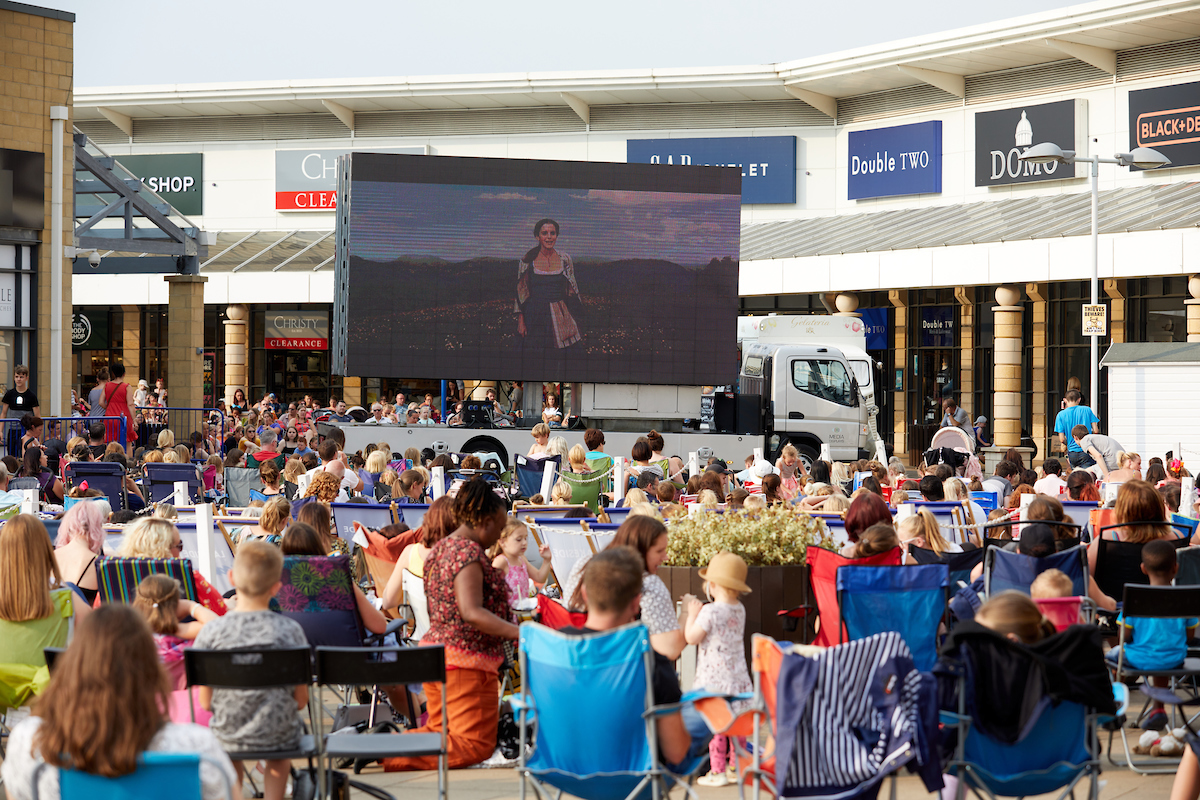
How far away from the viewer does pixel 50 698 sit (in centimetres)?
323

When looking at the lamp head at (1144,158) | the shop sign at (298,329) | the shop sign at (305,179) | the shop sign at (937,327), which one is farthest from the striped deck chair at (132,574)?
the shop sign at (305,179)

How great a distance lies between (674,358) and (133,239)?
1019cm

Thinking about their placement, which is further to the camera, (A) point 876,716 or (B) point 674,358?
(B) point 674,358

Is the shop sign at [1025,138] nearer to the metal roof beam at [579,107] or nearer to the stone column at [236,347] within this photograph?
the metal roof beam at [579,107]

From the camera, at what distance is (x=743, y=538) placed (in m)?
7.46

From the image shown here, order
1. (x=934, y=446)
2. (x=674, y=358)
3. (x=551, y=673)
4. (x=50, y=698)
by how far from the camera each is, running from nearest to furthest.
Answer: (x=50, y=698), (x=551, y=673), (x=934, y=446), (x=674, y=358)

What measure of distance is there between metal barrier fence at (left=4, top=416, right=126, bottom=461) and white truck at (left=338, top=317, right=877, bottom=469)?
11.1 feet

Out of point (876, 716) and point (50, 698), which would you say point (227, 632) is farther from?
point (876, 716)

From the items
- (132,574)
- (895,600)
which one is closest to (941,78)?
(895,600)

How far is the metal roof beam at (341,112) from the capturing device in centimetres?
3788

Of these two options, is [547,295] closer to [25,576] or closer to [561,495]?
[561,495]

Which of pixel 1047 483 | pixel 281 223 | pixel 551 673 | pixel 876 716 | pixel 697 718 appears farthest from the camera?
pixel 281 223

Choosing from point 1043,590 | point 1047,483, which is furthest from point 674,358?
point 1043,590

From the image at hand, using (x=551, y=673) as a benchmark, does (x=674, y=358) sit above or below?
above
